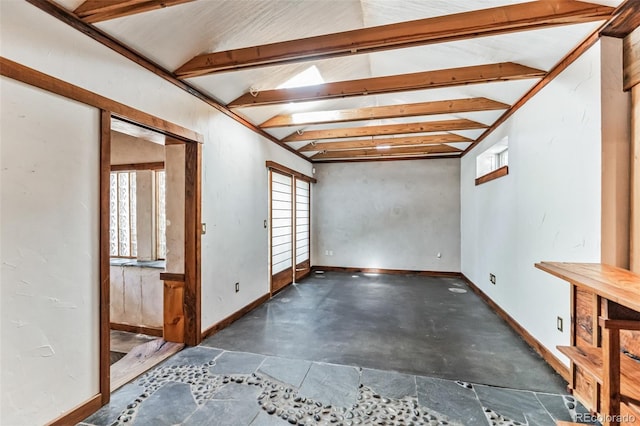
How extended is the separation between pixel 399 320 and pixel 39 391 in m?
3.24

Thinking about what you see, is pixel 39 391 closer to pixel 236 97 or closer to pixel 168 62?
→ pixel 168 62

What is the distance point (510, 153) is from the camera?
133 inches

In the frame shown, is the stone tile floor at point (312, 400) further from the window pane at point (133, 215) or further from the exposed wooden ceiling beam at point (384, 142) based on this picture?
the exposed wooden ceiling beam at point (384, 142)

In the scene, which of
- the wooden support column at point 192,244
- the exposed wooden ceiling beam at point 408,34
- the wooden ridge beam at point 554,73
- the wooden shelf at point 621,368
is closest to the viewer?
the wooden shelf at point 621,368

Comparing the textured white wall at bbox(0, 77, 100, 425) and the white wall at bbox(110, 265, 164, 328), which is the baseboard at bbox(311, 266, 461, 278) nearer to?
the white wall at bbox(110, 265, 164, 328)

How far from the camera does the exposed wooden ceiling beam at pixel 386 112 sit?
3418 mm

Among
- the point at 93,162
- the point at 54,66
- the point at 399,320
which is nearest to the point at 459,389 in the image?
the point at 399,320

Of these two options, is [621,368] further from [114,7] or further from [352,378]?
[114,7]

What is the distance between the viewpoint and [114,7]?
5.41 feet

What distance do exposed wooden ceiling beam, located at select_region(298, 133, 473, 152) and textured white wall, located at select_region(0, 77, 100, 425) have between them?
13.5 feet

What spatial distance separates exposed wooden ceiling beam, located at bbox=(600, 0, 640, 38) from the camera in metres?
1.67

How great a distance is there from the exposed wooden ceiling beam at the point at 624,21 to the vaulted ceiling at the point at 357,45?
0.04 metres

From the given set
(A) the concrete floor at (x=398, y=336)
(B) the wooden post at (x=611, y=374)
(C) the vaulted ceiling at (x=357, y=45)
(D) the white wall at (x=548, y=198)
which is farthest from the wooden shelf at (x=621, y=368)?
(C) the vaulted ceiling at (x=357, y=45)

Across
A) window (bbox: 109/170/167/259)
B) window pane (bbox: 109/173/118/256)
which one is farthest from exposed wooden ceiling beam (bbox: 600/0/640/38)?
window pane (bbox: 109/173/118/256)
